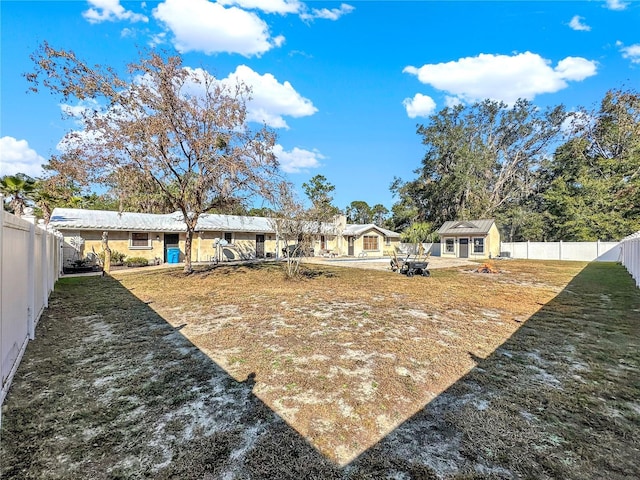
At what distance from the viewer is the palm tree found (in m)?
16.0

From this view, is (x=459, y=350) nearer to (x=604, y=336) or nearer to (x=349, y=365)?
(x=349, y=365)

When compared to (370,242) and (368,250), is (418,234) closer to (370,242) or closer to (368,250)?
(370,242)

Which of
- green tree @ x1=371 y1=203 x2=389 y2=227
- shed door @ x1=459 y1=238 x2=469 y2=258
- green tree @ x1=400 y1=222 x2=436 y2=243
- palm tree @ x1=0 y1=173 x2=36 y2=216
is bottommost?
shed door @ x1=459 y1=238 x2=469 y2=258

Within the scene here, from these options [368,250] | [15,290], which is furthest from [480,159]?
[15,290]

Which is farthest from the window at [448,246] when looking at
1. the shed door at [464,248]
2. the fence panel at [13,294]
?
the fence panel at [13,294]

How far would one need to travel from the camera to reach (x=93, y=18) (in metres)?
10.0

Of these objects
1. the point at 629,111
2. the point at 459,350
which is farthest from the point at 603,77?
the point at 459,350

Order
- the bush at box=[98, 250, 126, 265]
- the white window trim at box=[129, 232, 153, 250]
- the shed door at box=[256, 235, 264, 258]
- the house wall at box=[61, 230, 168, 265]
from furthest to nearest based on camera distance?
the shed door at box=[256, 235, 264, 258], the white window trim at box=[129, 232, 153, 250], the bush at box=[98, 250, 126, 265], the house wall at box=[61, 230, 168, 265]

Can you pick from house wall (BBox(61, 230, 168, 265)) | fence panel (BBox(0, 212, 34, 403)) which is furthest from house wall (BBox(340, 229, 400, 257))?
fence panel (BBox(0, 212, 34, 403))

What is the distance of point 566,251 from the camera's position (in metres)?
25.5

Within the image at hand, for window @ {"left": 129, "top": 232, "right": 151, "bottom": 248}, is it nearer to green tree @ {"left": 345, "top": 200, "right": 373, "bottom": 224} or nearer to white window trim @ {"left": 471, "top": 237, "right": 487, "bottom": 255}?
white window trim @ {"left": 471, "top": 237, "right": 487, "bottom": 255}

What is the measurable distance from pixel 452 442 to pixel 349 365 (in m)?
1.66

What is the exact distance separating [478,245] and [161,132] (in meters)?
26.4

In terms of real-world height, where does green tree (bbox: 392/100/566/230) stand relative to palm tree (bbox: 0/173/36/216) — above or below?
above
